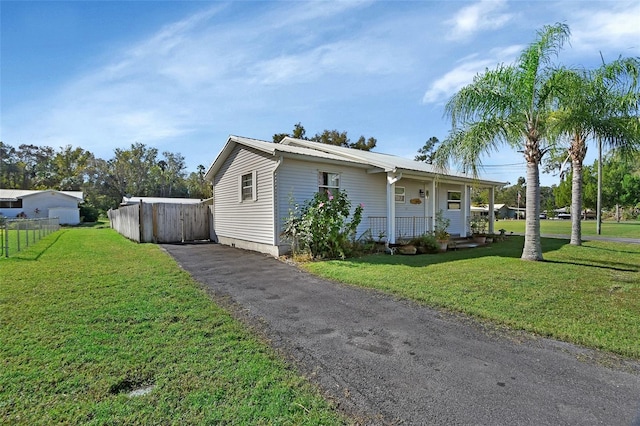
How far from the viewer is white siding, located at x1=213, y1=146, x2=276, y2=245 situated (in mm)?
11328

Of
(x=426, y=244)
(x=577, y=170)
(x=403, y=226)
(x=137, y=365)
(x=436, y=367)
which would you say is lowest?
(x=436, y=367)

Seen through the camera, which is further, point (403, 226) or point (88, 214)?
point (88, 214)

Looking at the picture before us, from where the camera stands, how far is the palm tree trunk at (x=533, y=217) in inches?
369

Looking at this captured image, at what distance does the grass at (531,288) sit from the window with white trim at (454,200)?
6388 mm

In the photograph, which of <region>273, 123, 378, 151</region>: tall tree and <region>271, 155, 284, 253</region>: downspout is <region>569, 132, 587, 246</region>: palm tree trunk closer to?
<region>271, 155, 284, 253</region>: downspout

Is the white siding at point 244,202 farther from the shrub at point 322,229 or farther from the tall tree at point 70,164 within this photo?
the tall tree at point 70,164

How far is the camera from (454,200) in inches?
672

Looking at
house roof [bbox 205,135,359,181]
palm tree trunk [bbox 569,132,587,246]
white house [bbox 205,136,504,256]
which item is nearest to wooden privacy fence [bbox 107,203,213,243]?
white house [bbox 205,136,504,256]

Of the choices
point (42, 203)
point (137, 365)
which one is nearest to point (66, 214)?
point (42, 203)

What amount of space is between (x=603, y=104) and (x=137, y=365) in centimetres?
1277

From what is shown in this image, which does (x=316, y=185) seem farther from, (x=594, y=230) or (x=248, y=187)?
(x=594, y=230)

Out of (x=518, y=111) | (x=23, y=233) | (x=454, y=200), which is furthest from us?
(x=454, y=200)

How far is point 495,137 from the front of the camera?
9617 mm

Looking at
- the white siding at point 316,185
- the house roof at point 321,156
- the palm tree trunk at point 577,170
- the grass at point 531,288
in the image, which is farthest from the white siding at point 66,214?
the palm tree trunk at point 577,170
